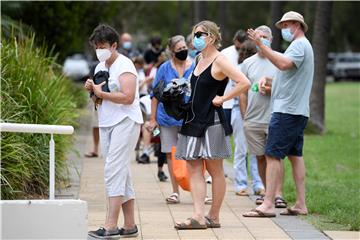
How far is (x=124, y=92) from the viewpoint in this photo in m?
7.37

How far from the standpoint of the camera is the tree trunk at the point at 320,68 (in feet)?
63.1

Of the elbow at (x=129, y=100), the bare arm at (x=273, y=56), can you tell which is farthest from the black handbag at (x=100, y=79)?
the bare arm at (x=273, y=56)

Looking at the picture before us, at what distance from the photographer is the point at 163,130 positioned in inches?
386

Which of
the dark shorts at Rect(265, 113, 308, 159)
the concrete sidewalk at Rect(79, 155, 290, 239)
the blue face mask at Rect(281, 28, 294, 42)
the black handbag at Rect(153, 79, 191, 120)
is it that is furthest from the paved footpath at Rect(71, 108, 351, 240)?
the blue face mask at Rect(281, 28, 294, 42)

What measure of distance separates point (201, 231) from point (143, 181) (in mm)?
3672

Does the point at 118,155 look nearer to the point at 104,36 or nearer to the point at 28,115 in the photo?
the point at 104,36

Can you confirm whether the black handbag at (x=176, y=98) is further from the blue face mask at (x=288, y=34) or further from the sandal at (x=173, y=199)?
the sandal at (x=173, y=199)

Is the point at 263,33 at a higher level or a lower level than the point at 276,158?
higher

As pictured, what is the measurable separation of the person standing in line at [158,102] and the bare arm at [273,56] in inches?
55.2

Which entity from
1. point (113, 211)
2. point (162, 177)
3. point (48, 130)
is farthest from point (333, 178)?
point (48, 130)

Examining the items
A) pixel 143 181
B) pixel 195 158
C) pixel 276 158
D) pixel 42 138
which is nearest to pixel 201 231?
pixel 195 158

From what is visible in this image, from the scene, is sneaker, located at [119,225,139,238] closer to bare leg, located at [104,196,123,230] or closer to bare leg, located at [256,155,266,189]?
bare leg, located at [104,196,123,230]

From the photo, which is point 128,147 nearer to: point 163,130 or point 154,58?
point 163,130

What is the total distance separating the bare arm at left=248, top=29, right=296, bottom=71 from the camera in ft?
26.8
